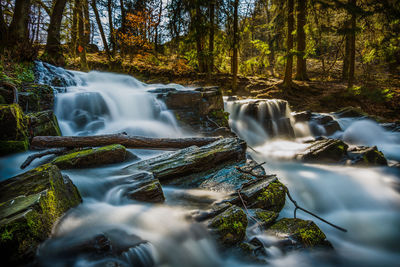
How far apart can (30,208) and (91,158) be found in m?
2.03

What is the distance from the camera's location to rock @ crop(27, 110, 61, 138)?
466 cm

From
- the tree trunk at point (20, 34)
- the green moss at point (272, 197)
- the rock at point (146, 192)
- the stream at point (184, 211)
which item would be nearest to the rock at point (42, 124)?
the stream at point (184, 211)

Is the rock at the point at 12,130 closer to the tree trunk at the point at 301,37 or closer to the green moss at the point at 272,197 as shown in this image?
the green moss at the point at 272,197

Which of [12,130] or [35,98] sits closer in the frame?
[12,130]

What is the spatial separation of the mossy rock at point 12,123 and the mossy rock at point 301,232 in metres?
4.90

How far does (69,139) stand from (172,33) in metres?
11.7

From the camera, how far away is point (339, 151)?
6.23 metres

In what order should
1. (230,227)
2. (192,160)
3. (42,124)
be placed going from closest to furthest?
(230,227) < (192,160) < (42,124)

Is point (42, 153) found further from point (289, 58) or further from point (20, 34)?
point (289, 58)

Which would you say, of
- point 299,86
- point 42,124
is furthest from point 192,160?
point 299,86

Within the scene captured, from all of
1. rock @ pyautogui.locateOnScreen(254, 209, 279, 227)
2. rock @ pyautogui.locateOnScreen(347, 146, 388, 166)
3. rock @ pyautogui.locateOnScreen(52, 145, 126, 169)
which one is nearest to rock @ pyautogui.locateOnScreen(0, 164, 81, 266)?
rock @ pyautogui.locateOnScreen(52, 145, 126, 169)

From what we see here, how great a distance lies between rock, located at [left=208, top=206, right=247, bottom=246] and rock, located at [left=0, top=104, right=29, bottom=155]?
4.21 meters

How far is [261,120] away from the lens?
31.6 feet

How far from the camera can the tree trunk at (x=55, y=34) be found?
10.7 meters
